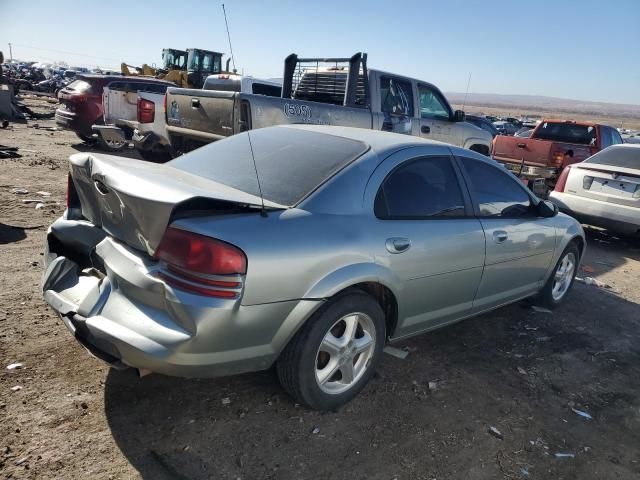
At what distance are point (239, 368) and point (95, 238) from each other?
1.19 m

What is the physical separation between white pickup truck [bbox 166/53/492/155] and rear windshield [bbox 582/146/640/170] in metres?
2.29

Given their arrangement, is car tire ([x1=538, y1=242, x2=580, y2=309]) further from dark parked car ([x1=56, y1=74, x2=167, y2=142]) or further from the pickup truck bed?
dark parked car ([x1=56, y1=74, x2=167, y2=142])

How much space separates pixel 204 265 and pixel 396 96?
6717 millimetres

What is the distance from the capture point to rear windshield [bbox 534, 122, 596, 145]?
437 inches

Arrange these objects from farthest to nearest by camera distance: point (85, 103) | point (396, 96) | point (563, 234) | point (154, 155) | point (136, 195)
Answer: point (85, 103)
point (154, 155)
point (396, 96)
point (563, 234)
point (136, 195)

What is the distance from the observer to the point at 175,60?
23547 mm

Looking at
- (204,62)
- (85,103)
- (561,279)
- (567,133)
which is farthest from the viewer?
(204,62)

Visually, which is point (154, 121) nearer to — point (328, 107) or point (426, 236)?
point (328, 107)

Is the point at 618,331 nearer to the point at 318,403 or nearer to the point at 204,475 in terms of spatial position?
the point at 318,403

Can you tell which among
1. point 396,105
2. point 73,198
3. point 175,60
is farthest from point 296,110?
point 175,60

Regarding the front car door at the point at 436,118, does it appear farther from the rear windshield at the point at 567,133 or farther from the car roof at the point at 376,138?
the car roof at the point at 376,138

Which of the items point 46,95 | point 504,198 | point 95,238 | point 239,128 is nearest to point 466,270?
point 504,198

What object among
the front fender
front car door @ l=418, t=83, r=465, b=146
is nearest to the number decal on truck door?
front car door @ l=418, t=83, r=465, b=146

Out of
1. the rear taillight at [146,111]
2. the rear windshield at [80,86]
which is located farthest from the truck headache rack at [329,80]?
the rear windshield at [80,86]
